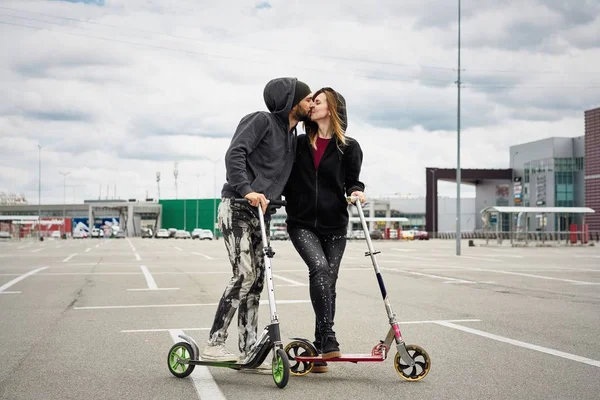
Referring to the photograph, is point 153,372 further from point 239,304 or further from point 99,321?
point 99,321

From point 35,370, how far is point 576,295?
9.05m

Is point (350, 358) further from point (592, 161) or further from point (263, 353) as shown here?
point (592, 161)

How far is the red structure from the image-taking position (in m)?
76.6

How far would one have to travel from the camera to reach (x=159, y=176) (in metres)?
148

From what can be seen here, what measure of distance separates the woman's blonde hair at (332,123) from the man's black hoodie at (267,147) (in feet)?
0.59

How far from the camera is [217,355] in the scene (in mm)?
5090

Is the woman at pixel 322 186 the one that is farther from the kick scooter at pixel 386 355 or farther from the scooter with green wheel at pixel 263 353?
the scooter with green wheel at pixel 263 353

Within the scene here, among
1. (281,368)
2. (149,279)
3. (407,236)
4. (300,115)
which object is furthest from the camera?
(407,236)

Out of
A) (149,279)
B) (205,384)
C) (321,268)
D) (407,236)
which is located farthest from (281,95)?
(407,236)

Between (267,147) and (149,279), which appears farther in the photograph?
(149,279)

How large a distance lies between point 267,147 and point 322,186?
1.69ft

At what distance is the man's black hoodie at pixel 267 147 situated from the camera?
16.9 ft

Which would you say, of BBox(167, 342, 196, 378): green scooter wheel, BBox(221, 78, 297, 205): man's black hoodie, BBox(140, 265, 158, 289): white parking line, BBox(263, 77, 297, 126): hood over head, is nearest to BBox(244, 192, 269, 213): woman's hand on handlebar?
BBox(221, 78, 297, 205): man's black hoodie

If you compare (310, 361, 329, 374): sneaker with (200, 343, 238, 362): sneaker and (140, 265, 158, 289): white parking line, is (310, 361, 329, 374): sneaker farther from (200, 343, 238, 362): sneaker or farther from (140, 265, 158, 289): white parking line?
(140, 265, 158, 289): white parking line
